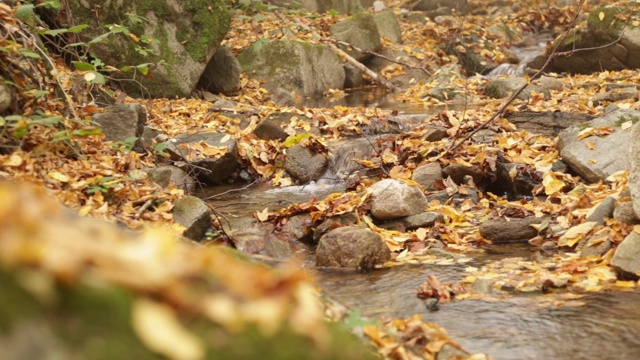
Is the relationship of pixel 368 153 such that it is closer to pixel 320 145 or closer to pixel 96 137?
pixel 320 145

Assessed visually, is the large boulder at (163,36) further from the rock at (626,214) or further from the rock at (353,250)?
the rock at (626,214)

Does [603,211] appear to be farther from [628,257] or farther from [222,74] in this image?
[222,74]

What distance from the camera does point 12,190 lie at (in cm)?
133

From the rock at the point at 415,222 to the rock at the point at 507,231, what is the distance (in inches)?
19.8

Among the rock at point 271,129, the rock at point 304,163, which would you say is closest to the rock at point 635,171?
the rock at point 304,163

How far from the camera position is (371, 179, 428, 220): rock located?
6.23 metres

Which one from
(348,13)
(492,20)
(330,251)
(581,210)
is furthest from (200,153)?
(492,20)

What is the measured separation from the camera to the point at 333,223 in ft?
20.0

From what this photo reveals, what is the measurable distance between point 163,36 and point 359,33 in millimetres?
6043

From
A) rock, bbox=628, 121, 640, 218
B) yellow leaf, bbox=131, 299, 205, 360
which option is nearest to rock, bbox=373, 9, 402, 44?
rock, bbox=628, 121, 640, 218

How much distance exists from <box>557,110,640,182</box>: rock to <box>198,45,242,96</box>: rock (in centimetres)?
720

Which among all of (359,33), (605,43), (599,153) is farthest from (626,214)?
(359,33)

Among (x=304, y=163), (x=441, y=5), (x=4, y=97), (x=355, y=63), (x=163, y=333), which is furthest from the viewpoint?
(x=441, y=5)

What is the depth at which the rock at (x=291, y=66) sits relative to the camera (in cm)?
1366
